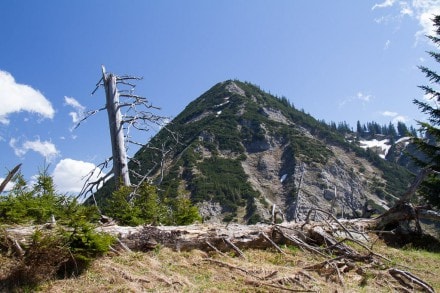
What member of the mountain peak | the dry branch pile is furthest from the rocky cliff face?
the dry branch pile

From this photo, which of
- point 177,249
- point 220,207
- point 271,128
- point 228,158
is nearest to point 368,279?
point 177,249

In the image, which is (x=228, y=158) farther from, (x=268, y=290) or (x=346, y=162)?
(x=268, y=290)

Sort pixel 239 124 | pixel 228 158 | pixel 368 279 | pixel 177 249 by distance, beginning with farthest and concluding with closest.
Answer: pixel 239 124 < pixel 228 158 < pixel 177 249 < pixel 368 279

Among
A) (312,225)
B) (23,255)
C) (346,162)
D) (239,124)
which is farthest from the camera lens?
(239,124)

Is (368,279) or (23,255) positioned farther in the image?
(368,279)

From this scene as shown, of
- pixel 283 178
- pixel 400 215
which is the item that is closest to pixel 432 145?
pixel 400 215

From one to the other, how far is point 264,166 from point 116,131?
11651 cm

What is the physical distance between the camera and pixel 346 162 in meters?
138

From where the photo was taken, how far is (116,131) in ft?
39.6

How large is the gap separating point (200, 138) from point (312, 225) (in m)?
120

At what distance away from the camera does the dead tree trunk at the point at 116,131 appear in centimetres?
1186

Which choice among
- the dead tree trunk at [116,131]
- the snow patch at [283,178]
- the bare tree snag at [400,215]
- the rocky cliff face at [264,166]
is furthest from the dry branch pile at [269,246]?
the snow patch at [283,178]

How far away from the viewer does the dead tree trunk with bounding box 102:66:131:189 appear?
11859 mm

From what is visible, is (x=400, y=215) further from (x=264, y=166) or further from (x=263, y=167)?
(x=263, y=167)
